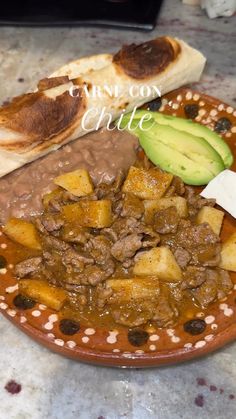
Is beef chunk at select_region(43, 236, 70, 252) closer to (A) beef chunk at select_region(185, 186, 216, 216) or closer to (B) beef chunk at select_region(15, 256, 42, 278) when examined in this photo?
(B) beef chunk at select_region(15, 256, 42, 278)

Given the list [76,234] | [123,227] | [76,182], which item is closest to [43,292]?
[76,234]

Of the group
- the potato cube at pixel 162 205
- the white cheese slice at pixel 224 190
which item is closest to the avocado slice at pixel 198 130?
the white cheese slice at pixel 224 190

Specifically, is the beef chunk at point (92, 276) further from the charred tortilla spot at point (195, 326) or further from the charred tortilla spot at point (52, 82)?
the charred tortilla spot at point (52, 82)

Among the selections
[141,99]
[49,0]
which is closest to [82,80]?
[141,99]

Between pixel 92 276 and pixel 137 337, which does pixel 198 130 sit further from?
pixel 137 337

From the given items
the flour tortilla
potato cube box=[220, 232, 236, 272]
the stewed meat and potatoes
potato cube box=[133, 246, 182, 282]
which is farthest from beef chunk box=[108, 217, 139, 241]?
the flour tortilla

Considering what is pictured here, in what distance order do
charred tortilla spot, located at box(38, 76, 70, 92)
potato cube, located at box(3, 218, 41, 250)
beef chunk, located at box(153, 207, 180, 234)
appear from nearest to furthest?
1. beef chunk, located at box(153, 207, 180, 234)
2. potato cube, located at box(3, 218, 41, 250)
3. charred tortilla spot, located at box(38, 76, 70, 92)

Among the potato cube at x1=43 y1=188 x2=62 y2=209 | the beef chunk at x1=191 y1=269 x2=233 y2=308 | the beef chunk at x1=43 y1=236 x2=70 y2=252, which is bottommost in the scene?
the beef chunk at x1=43 y1=236 x2=70 y2=252
